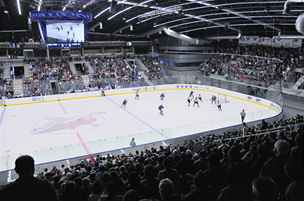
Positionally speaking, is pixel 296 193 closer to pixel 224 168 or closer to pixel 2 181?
pixel 224 168

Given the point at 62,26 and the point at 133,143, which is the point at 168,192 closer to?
the point at 133,143

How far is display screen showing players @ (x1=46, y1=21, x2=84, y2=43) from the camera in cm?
2259

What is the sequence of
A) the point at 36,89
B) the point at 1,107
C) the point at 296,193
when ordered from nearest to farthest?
1. the point at 296,193
2. the point at 1,107
3. the point at 36,89

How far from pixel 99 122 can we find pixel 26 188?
17479mm

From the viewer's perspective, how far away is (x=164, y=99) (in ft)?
90.9

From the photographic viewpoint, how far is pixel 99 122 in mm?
19609

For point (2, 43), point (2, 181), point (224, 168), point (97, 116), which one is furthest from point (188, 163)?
point (2, 43)

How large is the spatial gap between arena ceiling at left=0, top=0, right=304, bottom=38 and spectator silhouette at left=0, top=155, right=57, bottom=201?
20738mm

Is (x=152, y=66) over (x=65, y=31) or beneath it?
beneath

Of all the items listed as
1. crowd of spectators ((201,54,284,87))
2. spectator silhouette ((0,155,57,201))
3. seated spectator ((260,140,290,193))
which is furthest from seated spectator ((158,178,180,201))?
crowd of spectators ((201,54,284,87))

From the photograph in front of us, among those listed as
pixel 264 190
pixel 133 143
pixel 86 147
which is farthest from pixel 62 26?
pixel 264 190

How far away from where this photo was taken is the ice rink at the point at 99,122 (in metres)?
13.5

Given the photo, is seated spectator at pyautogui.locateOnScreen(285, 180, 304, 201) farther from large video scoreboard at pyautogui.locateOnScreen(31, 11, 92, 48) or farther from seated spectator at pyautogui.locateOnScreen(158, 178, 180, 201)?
large video scoreboard at pyautogui.locateOnScreen(31, 11, 92, 48)

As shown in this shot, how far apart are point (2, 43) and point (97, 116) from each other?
25243mm
